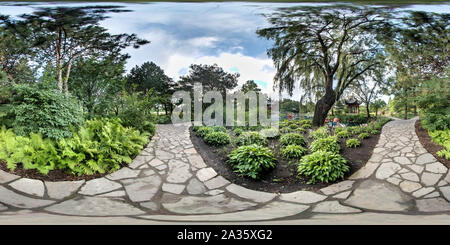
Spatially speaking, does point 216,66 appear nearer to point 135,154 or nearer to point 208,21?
point 208,21

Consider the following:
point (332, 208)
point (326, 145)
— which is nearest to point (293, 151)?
point (326, 145)

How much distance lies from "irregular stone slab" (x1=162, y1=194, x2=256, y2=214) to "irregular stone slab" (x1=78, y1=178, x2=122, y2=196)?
30 centimetres

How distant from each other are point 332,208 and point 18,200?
1.47 m

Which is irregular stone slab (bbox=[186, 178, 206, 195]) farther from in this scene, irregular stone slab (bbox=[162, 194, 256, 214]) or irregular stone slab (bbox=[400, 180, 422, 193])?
irregular stone slab (bbox=[400, 180, 422, 193])

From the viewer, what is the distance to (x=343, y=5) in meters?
1.14

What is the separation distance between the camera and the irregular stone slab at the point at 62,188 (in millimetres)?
997

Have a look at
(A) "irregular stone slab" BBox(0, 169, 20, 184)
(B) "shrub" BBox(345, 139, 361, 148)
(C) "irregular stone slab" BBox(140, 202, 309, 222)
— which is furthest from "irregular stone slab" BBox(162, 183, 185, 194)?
(B) "shrub" BBox(345, 139, 361, 148)

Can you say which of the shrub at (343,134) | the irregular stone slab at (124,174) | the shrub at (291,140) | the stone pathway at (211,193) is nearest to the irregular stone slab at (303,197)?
the stone pathway at (211,193)

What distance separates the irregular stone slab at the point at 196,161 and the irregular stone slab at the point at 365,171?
0.70 metres

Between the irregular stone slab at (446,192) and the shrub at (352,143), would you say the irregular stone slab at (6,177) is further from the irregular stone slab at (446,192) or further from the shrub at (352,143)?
the irregular stone slab at (446,192)

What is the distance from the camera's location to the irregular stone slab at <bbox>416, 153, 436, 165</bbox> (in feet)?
3.30

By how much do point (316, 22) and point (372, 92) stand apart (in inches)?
18.2

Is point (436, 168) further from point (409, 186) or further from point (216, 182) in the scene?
point (216, 182)

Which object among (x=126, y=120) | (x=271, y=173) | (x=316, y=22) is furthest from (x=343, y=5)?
(x=126, y=120)
